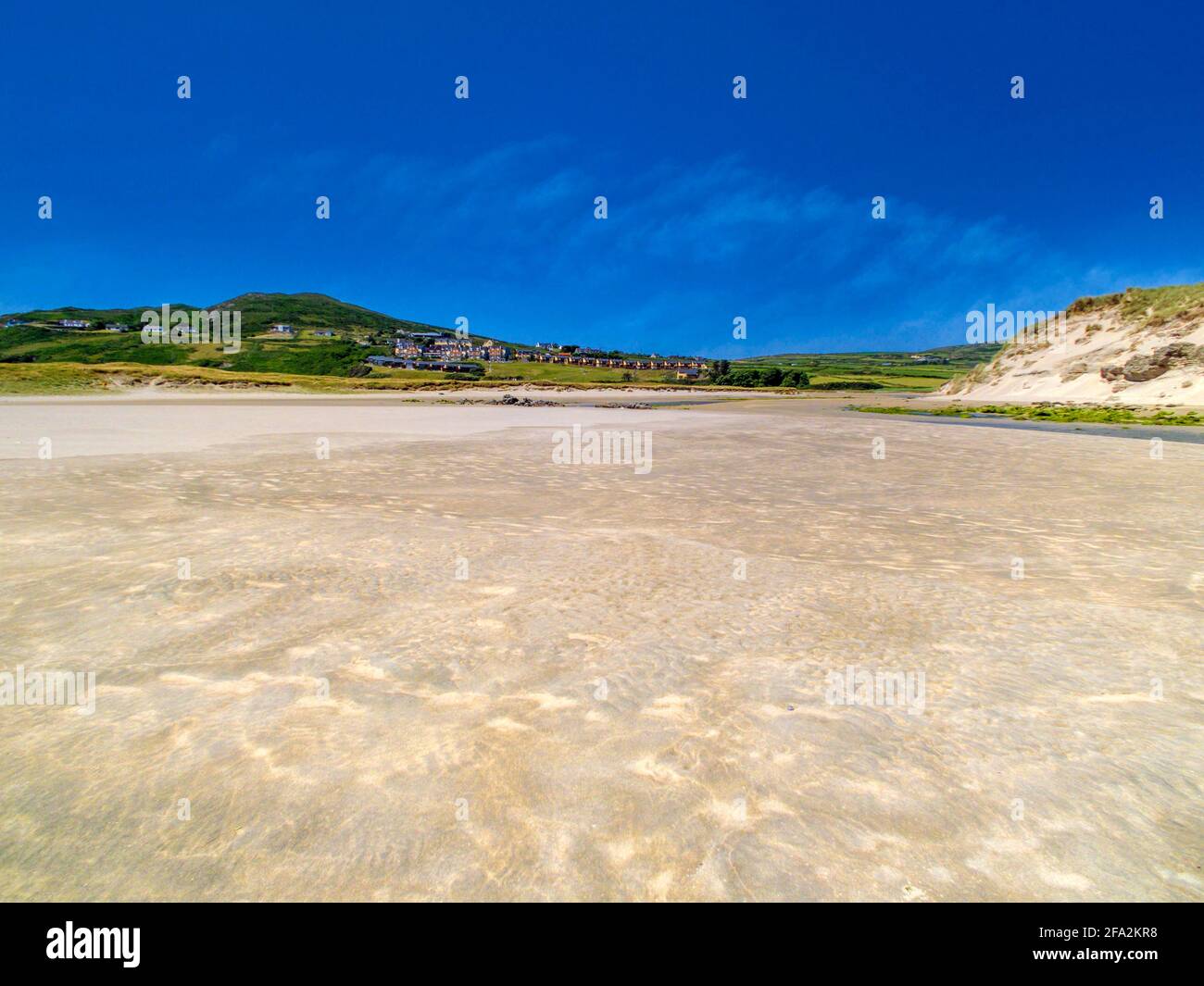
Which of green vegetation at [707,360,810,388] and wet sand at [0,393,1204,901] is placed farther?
green vegetation at [707,360,810,388]

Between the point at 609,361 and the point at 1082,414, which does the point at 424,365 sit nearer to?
the point at 609,361

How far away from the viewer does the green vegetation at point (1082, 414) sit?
3050 centimetres

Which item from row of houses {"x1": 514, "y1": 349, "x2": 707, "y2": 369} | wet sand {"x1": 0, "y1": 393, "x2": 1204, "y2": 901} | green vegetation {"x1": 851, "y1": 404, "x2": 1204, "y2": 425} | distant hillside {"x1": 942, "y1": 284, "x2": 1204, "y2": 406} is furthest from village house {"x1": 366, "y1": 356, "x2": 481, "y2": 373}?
wet sand {"x1": 0, "y1": 393, "x2": 1204, "y2": 901}

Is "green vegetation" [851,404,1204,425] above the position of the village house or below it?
below

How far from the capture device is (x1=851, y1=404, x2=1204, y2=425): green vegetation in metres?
30.5

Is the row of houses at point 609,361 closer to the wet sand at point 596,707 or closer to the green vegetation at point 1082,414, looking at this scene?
the green vegetation at point 1082,414

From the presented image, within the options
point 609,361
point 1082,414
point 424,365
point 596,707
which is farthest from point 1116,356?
point 609,361

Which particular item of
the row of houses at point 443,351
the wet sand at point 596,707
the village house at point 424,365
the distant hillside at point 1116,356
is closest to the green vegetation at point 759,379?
the village house at point 424,365

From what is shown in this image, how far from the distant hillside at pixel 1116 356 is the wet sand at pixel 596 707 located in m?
40.6

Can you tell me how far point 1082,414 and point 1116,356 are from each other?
15429 mm

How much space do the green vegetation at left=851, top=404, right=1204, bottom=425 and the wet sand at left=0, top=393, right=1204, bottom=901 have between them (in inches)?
1063

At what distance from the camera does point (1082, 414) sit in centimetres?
3503

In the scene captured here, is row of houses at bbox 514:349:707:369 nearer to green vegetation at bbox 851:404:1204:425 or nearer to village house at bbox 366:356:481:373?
village house at bbox 366:356:481:373
